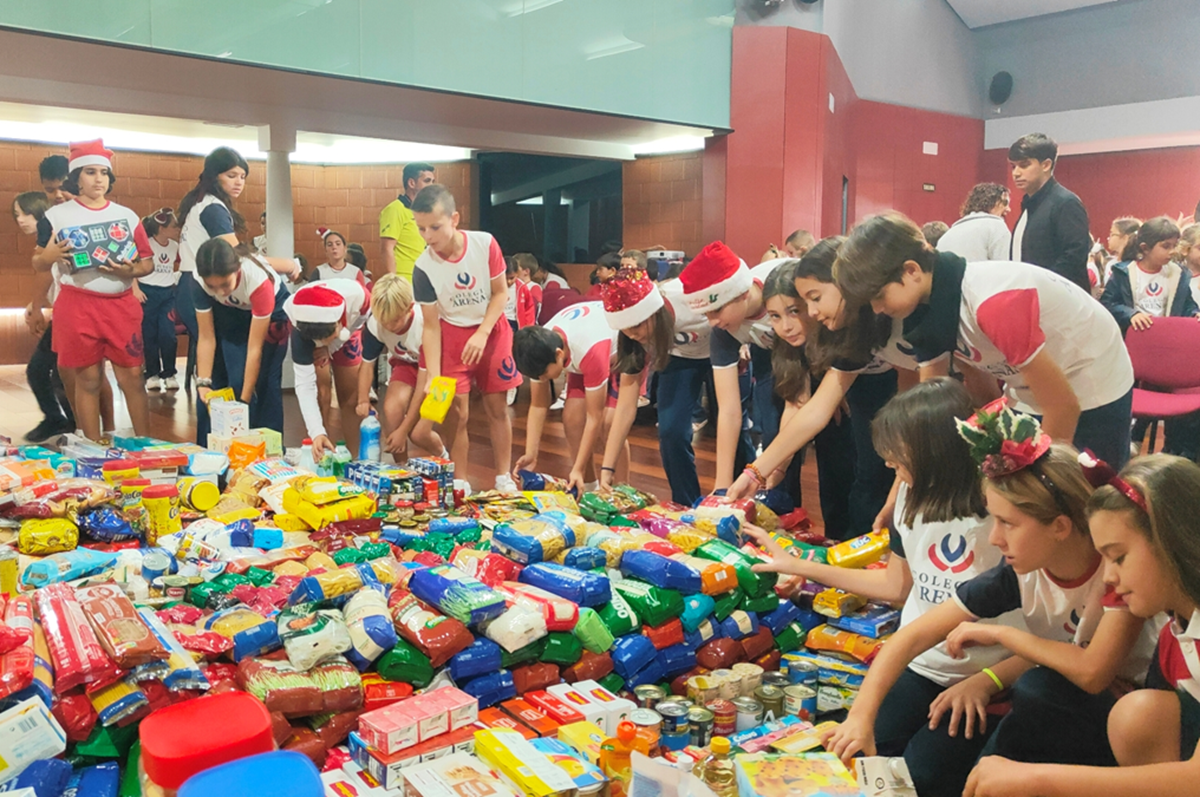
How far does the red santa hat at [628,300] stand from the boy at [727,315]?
0.14 meters

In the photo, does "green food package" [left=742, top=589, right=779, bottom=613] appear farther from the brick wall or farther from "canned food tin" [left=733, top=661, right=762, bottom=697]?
the brick wall

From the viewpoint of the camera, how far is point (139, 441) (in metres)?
3.90

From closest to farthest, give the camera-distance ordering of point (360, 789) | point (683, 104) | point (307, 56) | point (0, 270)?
point (360, 789) → point (307, 56) → point (683, 104) → point (0, 270)

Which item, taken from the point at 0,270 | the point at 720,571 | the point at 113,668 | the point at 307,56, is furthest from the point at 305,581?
the point at 0,270

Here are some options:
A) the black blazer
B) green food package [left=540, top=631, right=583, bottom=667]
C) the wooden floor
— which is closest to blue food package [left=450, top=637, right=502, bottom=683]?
green food package [left=540, top=631, right=583, bottom=667]

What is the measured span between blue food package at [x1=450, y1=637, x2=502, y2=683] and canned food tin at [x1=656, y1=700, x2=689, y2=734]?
38cm

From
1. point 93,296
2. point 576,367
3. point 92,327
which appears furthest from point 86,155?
→ point 576,367

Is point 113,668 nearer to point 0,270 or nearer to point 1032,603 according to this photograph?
point 1032,603

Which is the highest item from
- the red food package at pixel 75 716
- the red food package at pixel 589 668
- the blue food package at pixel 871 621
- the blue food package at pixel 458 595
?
the blue food package at pixel 458 595

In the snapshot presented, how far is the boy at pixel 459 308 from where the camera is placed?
421 cm

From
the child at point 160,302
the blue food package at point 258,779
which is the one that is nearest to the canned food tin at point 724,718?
the blue food package at point 258,779

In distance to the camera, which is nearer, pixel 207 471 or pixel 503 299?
pixel 207 471

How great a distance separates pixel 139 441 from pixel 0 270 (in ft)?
23.8

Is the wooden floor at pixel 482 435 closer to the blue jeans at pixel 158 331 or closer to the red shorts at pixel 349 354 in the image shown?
the blue jeans at pixel 158 331
